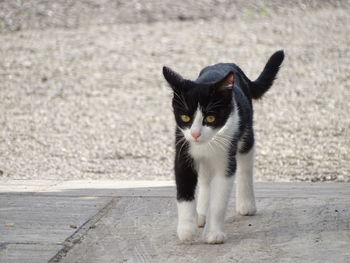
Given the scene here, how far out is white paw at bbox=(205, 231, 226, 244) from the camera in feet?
11.5

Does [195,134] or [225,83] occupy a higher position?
[225,83]

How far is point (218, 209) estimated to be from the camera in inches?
142

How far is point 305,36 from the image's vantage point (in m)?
11.4

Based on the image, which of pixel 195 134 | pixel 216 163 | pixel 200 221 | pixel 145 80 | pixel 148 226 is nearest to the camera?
pixel 195 134

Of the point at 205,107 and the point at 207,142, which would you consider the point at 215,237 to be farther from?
the point at 205,107

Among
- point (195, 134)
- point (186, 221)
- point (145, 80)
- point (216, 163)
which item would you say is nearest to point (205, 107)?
point (195, 134)

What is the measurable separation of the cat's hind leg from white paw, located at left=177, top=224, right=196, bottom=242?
1.86ft

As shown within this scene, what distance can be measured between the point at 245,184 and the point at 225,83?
82 centimetres

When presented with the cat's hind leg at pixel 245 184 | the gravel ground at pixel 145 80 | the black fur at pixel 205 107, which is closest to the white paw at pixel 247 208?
the cat's hind leg at pixel 245 184

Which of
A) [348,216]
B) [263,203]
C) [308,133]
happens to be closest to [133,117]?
[308,133]

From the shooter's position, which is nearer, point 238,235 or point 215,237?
point 215,237

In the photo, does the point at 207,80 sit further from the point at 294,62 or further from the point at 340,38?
the point at 340,38

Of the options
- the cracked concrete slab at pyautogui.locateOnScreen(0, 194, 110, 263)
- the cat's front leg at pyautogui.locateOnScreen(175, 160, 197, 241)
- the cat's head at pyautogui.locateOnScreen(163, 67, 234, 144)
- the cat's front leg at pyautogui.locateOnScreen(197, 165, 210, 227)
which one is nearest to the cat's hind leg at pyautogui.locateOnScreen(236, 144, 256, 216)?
the cat's front leg at pyautogui.locateOnScreen(197, 165, 210, 227)

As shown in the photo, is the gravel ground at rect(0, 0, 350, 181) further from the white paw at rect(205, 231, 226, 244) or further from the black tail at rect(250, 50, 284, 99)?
the white paw at rect(205, 231, 226, 244)
